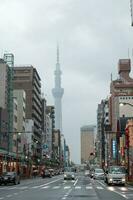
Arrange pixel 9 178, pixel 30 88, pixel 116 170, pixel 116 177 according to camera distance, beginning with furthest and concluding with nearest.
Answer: pixel 30 88
pixel 9 178
pixel 116 170
pixel 116 177

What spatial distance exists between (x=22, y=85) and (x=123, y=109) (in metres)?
41.0

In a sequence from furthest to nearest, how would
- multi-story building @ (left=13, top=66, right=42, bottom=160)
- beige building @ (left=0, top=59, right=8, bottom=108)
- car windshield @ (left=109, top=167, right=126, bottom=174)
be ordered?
1. multi-story building @ (left=13, top=66, right=42, bottom=160)
2. beige building @ (left=0, top=59, right=8, bottom=108)
3. car windshield @ (left=109, top=167, right=126, bottom=174)

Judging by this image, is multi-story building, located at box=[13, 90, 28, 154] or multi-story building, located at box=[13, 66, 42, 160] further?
multi-story building, located at box=[13, 66, 42, 160]

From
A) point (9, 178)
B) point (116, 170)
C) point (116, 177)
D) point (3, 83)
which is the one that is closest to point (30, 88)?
point (3, 83)

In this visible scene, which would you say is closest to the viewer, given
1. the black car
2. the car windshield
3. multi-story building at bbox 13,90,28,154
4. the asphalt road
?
the asphalt road

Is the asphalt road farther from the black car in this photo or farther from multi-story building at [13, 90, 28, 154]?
multi-story building at [13, 90, 28, 154]

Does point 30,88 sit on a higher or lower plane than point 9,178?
higher

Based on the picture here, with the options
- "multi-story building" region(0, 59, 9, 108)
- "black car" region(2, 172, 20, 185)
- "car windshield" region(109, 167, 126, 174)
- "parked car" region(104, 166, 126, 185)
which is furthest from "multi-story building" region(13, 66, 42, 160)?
"parked car" region(104, 166, 126, 185)

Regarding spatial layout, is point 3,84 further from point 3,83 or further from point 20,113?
point 20,113

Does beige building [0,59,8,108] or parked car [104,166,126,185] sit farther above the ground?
beige building [0,59,8,108]

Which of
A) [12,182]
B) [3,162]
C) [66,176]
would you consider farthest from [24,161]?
[12,182]

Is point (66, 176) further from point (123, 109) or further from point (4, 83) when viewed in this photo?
point (123, 109)

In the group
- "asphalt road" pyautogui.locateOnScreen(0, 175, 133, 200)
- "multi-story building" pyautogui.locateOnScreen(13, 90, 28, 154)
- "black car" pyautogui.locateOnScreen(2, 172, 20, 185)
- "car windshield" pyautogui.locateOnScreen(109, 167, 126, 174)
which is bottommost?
"asphalt road" pyautogui.locateOnScreen(0, 175, 133, 200)

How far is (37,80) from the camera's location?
19050 centimetres
